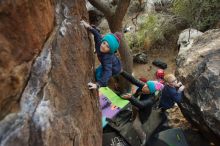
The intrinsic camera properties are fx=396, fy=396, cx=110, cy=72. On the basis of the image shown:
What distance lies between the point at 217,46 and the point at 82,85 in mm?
3844

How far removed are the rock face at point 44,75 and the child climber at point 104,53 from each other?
14 cm

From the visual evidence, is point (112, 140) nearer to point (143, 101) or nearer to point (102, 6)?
point (143, 101)

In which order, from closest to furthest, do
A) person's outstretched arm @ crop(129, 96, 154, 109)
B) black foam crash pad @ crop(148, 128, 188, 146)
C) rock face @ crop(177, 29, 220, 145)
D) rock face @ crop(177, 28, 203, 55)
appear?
person's outstretched arm @ crop(129, 96, 154, 109)
rock face @ crop(177, 29, 220, 145)
black foam crash pad @ crop(148, 128, 188, 146)
rock face @ crop(177, 28, 203, 55)

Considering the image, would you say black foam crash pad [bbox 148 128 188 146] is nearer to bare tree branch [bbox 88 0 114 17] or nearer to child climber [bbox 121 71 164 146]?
child climber [bbox 121 71 164 146]

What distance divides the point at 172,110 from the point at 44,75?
19.8 feet

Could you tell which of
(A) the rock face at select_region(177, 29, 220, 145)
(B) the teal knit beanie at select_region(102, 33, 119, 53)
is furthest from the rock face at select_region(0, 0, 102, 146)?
(A) the rock face at select_region(177, 29, 220, 145)

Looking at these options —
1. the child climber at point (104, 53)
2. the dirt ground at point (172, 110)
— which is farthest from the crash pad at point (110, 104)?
the child climber at point (104, 53)

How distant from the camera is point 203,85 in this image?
702 cm

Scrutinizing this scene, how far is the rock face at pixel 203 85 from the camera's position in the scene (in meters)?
6.74

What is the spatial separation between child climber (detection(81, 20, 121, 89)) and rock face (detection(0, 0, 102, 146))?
14 centimetres

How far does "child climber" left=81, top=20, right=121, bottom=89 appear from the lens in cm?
493

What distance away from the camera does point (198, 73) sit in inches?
285

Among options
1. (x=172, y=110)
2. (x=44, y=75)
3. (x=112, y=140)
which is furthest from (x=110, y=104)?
(x=44, y=75)

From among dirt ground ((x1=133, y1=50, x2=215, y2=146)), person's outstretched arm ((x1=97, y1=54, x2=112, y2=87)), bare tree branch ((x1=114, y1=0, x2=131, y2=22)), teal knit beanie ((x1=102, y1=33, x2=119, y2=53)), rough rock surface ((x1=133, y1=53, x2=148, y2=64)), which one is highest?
bare tree branch ((x1=114, y1=0, x2=131, y2=22))
